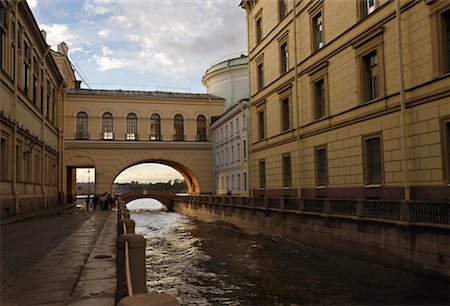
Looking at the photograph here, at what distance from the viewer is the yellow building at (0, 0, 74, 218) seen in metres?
22.4

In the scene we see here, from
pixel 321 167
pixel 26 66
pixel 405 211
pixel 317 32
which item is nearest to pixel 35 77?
pixel 26 66

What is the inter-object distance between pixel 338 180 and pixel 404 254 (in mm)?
8089

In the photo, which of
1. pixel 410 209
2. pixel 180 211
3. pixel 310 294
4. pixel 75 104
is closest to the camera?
pixel 310 294

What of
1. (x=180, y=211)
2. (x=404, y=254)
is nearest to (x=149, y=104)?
(x=180, y=211)

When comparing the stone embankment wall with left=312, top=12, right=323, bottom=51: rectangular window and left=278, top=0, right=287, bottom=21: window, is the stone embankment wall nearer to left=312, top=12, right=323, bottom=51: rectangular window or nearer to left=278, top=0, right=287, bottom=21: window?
left=312, top=12, right=323, bottom=51: rectangular window

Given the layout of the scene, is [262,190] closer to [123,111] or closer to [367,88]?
[367,88]

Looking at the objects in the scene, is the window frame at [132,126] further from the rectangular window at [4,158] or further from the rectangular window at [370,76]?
the rectangular window at [370,76]

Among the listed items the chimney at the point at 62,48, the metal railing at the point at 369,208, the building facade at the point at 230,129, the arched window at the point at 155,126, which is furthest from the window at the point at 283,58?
the chimney at the point at 62,48

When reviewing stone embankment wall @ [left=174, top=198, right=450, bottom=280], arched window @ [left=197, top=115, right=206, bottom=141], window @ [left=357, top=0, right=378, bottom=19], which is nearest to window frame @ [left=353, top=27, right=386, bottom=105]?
window @ [left=357, top=0, right=378, bottom=19]

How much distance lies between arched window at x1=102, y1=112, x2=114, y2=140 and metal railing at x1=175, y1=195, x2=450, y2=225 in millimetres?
27897

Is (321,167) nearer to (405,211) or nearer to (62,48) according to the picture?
(405,211)

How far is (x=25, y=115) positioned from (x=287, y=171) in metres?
16.3

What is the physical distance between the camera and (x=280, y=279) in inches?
524

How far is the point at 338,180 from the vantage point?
21.0 metres
